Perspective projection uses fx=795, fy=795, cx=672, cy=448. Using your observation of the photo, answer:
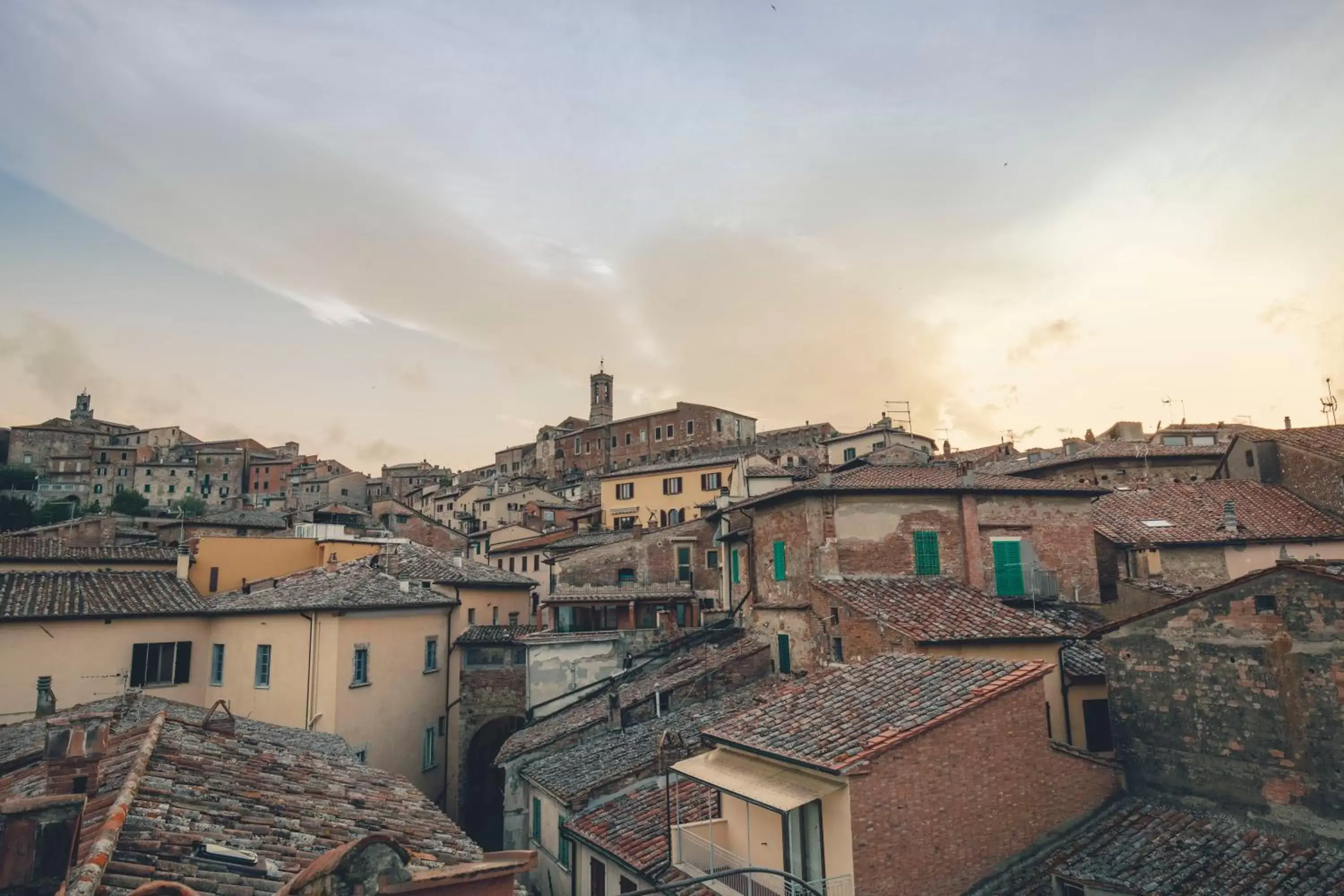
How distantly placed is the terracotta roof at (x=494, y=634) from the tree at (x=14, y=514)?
188ft

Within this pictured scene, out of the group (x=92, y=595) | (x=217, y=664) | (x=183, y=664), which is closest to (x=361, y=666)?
(x=217, y=664)

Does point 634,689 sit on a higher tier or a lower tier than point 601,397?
lower

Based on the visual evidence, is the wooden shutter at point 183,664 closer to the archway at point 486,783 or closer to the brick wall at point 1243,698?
the archway at point 486,783

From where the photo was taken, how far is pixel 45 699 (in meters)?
22.2

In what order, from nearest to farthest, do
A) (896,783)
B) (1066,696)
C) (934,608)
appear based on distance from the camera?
(896,783) → (1066,696) → (934,608)

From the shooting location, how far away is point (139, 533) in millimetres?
55812

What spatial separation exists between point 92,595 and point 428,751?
39.3ft

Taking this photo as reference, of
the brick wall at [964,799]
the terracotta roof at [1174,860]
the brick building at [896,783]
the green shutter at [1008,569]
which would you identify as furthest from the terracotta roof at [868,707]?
the green shutter at [1008,569]

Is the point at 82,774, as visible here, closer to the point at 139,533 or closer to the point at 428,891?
the point at 428,891

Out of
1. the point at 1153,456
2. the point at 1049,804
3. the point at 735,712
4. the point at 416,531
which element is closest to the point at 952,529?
the point at 735,712

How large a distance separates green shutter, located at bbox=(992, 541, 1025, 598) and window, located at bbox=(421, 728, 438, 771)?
19886 millimetres

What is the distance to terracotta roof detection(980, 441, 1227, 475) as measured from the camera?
134 ft

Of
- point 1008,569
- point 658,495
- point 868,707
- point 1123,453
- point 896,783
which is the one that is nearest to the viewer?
point 896,783

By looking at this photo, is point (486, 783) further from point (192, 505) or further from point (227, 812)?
point (192, 505)
